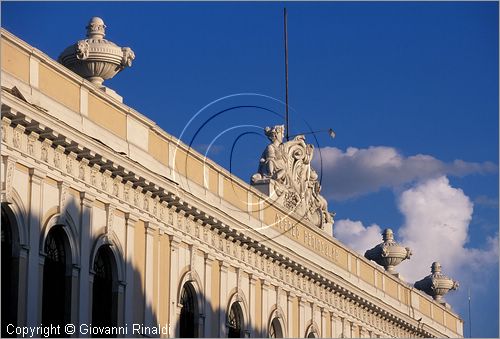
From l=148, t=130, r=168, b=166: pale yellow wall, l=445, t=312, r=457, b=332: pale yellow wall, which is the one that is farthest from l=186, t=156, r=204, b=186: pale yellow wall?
l=445, t=312, r=457, b=332: pale yellow wall

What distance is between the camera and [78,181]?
149 ft

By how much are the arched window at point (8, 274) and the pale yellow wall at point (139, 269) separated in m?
7.26

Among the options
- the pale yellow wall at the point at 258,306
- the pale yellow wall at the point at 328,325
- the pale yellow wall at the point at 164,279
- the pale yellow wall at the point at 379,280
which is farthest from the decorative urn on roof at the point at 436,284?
the pale yellow wall at the point at 164,279

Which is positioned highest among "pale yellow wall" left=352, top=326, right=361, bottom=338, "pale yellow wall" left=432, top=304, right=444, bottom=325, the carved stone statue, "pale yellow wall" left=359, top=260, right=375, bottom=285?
the carved stone statue

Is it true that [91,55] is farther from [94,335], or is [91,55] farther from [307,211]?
[307,211]

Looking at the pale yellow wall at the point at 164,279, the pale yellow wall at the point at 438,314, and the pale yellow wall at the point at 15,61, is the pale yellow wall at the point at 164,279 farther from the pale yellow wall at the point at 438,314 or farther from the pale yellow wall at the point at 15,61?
the pale yellow wall at the point at 438,314

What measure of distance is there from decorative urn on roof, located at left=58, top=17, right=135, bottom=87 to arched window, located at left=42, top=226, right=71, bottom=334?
18.6 feet

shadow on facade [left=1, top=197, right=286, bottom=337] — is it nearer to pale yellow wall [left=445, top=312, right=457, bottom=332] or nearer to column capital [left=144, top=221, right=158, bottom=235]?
column capital [left=144, top=221, right=158, bottom=235]

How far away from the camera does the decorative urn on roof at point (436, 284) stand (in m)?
83.9

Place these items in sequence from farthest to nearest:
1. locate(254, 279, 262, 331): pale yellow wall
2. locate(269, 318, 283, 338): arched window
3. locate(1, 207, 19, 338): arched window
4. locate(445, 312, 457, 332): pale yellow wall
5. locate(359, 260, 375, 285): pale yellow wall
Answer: locate(445, 312, 457, 332): pale yellow wall
locate(359, 260, 375, 285): pale yellow wall
locate(269, 318, 283, 338): arched window
locate(254, 279, 262, 331): pale yellow wall
locate(1, 207, 19, 338): arched window

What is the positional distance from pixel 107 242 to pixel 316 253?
730 inches

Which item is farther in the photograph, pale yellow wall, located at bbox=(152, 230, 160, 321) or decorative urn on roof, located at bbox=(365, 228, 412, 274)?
decorative urn on roof, located at bbox=(365, 228, 412, 274)

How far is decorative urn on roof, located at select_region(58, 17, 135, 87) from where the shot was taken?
48406 millimetres

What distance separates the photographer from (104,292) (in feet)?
155
